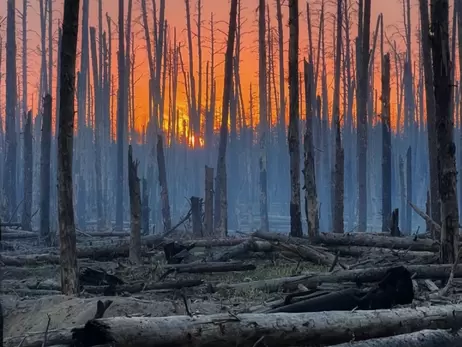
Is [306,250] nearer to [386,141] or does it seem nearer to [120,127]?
[386,141]

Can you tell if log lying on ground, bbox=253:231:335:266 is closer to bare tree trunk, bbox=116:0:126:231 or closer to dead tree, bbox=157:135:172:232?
dead tree, bbox=157:135:172:232

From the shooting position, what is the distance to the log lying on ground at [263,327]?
432 centimetres

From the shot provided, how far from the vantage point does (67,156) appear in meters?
7.39

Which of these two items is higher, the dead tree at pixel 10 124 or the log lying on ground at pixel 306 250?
the dead tree at pixel 10 124

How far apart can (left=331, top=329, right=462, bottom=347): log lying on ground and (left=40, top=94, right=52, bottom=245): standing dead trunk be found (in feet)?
36.9

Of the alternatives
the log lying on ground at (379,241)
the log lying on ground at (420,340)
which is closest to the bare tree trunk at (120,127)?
the log lying on ground at (379,241)

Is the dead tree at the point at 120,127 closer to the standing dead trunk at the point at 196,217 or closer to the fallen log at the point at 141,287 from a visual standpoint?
the standing dead trunk at the point at 196,217

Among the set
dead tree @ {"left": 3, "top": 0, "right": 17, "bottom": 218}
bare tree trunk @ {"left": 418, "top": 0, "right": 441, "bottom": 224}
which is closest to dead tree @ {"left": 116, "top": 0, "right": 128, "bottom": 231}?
dead tree @ {"left": 3, "top": 0, "right": 17, "bottom": 218}

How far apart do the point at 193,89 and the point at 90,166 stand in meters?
9.47

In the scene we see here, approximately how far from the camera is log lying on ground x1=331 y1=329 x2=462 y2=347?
4938 millimetres

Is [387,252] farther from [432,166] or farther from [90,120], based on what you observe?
[90,120]

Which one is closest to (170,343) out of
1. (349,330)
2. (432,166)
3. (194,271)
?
(349,330)

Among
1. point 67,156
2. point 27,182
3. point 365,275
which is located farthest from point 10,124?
point 365,275

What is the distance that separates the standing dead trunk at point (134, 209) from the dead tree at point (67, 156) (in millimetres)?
2940
